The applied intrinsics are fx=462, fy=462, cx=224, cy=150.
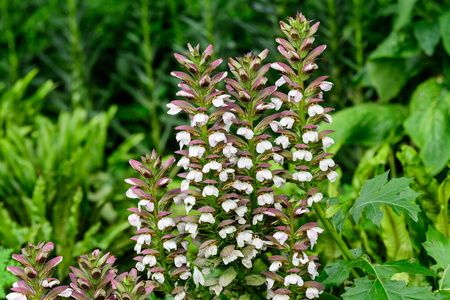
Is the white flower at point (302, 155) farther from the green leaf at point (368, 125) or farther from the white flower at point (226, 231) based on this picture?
the green leaf at point (368, 125)

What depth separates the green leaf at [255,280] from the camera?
868 mm

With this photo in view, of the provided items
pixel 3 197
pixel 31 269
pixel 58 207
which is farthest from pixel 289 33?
pixel 3 197

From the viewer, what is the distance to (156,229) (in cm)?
88

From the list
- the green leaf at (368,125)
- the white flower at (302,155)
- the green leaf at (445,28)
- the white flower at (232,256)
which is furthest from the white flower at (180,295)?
the green leaf at (445,28)

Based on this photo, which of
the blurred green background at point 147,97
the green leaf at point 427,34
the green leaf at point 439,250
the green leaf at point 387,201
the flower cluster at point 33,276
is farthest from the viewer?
the green leaf at point 427,34

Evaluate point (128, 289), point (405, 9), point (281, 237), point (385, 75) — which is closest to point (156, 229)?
point (128, 289)

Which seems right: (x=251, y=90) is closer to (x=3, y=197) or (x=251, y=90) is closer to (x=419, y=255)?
(x=419, y=255)

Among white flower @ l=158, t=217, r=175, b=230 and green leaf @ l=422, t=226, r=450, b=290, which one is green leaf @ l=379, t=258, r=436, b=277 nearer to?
green leaf @ l=422, t=226, r=450, b=290

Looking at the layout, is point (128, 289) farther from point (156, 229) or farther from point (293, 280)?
point (293, 280)

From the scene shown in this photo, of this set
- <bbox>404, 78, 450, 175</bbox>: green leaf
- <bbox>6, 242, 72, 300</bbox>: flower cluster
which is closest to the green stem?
<bbox>6, 242, 72, 300</bbox>: flower cluster

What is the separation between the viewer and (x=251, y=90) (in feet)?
2.85

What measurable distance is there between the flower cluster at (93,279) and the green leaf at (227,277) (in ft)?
0.64

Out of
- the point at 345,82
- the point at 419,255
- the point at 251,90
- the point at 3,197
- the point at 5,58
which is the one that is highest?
the point at 5,58

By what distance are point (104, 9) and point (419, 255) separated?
2.84m
